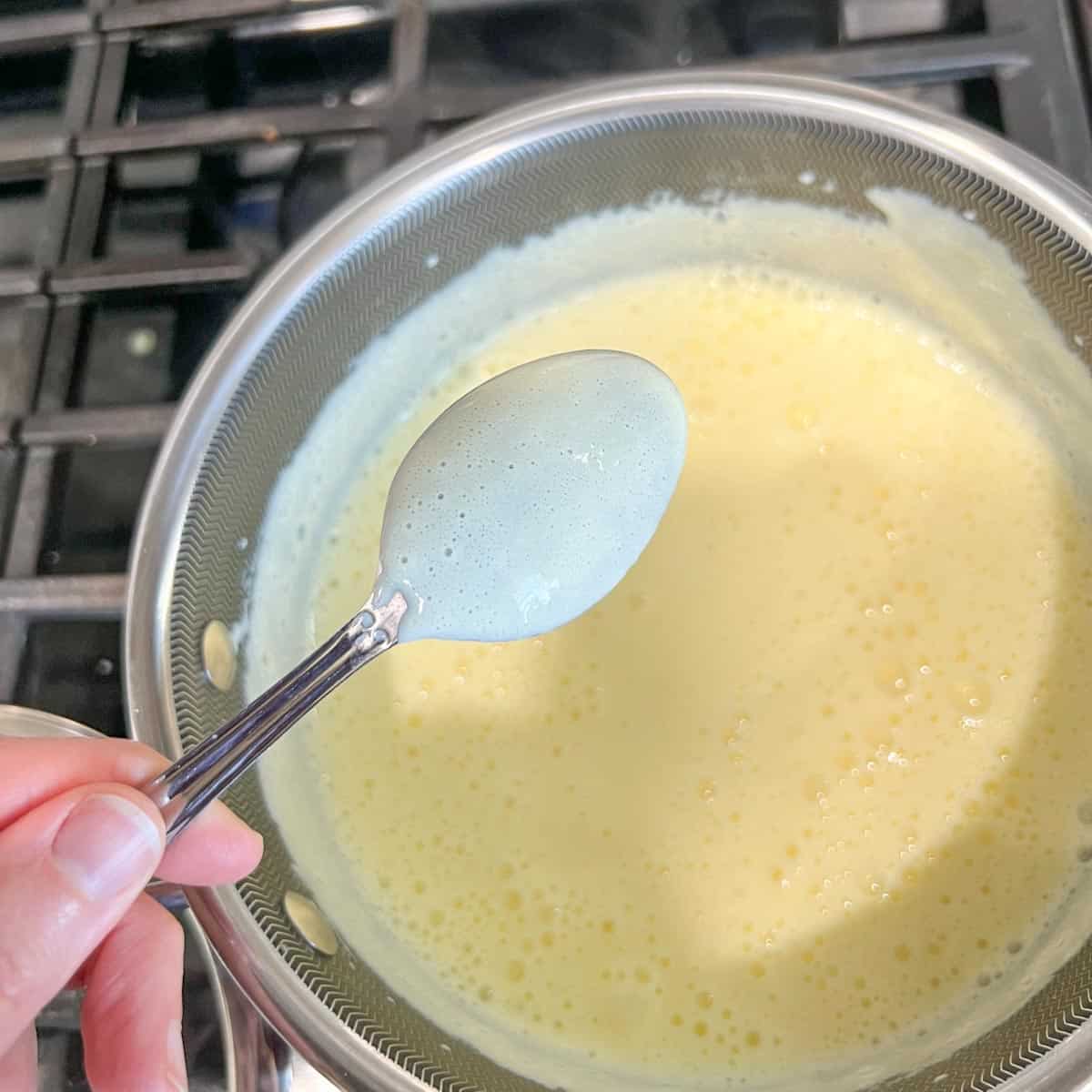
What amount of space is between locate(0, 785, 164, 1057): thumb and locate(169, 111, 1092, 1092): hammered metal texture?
0.77 feet

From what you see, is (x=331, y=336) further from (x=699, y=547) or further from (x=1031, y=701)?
(x=1031, y=701)

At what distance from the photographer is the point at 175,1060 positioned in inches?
23.7

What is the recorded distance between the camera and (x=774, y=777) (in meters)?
0.86

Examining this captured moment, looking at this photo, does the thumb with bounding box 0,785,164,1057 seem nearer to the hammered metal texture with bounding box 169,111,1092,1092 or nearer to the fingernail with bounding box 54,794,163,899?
the fingernail with bounding box 54,794,163,899

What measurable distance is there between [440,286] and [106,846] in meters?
0.66

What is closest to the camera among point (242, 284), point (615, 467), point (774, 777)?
point (615, 467)

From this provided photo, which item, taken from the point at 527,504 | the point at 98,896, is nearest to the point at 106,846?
the point at 98,896

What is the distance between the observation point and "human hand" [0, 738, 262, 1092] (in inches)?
18.8

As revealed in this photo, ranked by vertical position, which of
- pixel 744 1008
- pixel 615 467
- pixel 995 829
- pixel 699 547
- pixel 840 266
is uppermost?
pixel 840 266

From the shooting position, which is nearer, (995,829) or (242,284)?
(995,829)

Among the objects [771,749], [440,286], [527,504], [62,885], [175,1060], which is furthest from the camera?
[440,286]

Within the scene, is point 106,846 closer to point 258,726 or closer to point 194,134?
point 258,726

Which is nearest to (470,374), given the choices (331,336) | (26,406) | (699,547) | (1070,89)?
(331,336)

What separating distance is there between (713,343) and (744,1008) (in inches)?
25.1
